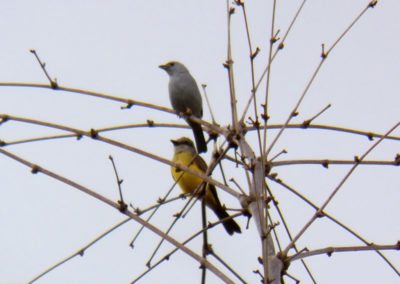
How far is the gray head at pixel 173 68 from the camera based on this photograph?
902 cm

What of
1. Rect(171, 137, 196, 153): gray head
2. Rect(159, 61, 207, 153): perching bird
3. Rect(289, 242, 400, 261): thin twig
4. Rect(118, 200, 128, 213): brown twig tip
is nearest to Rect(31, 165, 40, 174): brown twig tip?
Rect(118, 200, 128, 213): brown twig tip

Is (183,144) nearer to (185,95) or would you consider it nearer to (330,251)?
(185,95)

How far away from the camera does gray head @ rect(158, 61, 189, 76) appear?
9016 millimetres

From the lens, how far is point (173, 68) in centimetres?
908

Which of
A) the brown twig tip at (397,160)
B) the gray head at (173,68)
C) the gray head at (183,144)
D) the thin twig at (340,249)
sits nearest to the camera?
the thin twig at (340,249)

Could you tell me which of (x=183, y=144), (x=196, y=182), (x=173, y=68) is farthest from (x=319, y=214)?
(x=173, y=68)

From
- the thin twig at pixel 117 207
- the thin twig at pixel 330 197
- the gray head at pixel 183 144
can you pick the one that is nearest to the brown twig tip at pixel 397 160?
the thin twig at pixel 330 197

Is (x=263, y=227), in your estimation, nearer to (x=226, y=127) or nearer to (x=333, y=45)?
(x=226, y=127)

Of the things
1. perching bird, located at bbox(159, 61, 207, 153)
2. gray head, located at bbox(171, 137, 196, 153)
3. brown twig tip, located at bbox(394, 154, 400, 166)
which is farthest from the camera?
gray head, located at bbox(171, 137, 196, 153)

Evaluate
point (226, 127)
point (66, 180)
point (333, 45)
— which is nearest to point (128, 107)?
point (226, 127)

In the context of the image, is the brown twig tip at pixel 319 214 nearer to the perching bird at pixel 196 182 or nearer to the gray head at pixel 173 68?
the perching bird at pixel 196 182

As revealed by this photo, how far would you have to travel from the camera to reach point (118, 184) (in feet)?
8.77

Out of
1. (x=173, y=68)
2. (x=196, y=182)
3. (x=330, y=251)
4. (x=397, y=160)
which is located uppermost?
(x=173, y=68)

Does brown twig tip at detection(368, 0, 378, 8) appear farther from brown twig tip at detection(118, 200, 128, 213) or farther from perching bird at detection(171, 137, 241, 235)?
perching bird at detection(171, 137, 241, 235)
